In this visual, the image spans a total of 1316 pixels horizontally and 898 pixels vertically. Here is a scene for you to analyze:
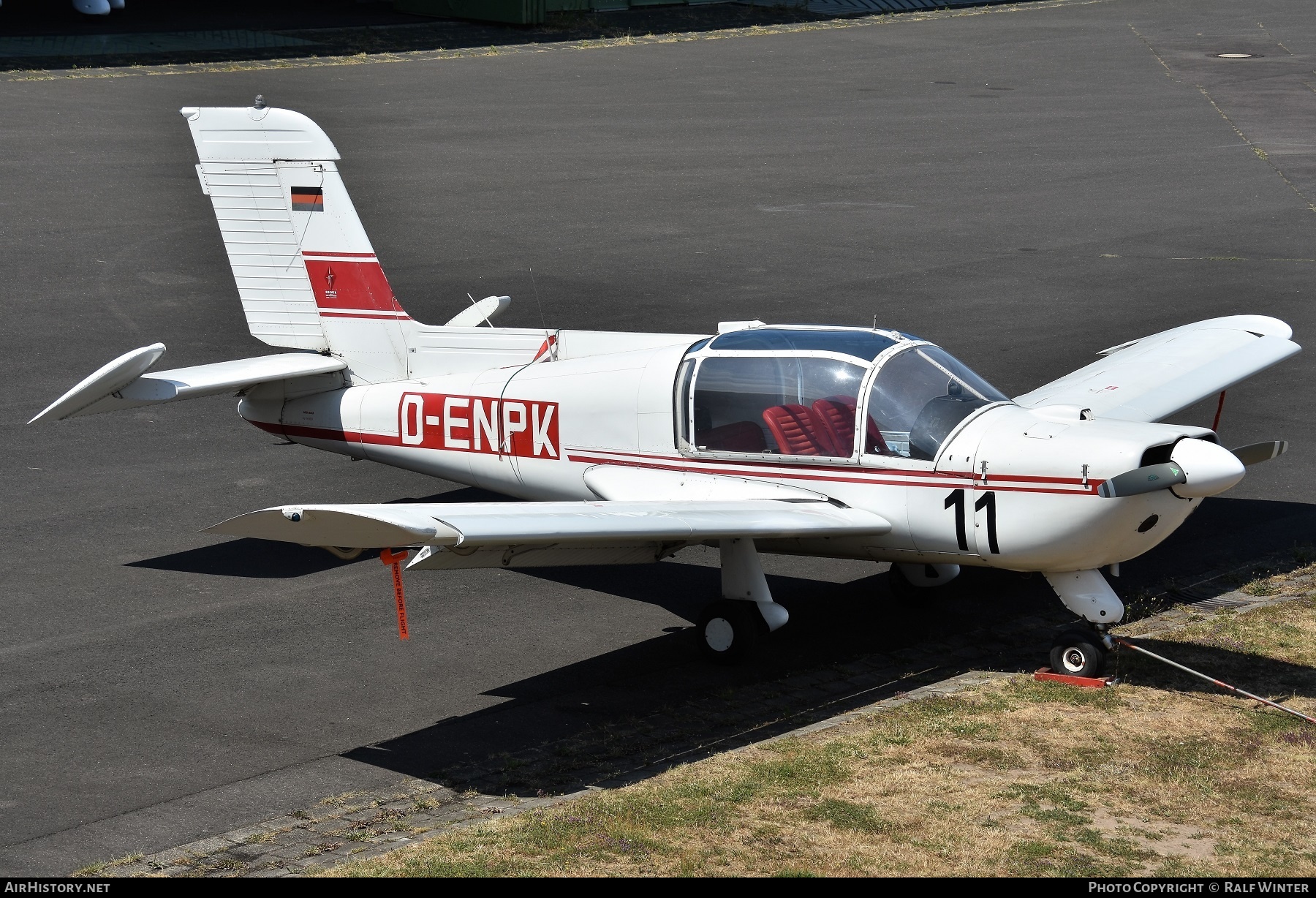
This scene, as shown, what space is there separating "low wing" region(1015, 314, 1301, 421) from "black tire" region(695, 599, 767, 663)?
136 inches

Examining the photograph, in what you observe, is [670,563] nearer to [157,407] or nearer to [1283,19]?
[157,407]

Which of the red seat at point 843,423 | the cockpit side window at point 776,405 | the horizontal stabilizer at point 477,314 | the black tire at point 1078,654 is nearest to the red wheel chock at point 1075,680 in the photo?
the black tire at point 1078,654

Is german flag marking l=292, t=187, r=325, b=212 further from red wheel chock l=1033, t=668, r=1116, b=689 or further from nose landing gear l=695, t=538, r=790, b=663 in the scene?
red wheel chock l=1033, t=668, r=1116, b=689

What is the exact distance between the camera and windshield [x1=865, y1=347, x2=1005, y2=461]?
10203 mm

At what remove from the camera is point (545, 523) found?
9273mm

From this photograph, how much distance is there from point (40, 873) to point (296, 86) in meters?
28.6

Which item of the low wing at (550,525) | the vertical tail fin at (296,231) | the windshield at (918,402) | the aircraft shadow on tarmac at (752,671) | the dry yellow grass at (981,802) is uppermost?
the vertical tail fin at (296,231)

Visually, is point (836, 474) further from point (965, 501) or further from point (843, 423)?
point (965, 501)

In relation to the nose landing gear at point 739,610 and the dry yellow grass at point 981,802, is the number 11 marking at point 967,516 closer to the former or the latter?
the dry yellow grass at point 981,802

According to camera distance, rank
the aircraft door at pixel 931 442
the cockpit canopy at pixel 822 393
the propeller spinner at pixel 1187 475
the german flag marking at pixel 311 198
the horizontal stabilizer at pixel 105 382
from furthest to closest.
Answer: the german flag marking at pixel 311 198 → the horizontal stabilizer at pixel 105 382 → the cockpit canopy at pixel 822 393 → the aircraft door at pixel 931 442 → the propeller spinner at pixel 1187 475

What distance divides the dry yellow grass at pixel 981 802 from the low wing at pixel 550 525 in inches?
53.7

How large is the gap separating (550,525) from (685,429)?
207 cm

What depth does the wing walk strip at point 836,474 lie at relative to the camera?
960 centimetres

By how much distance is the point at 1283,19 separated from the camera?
50156 mm
